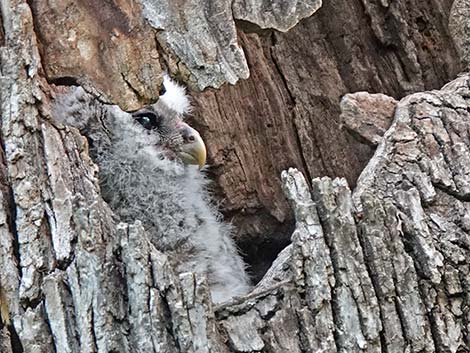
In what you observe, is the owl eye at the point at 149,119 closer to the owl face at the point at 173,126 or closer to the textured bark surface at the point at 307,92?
the owl face at the point at 173,126

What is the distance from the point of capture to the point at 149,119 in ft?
9.84

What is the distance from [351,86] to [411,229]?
0.87 metres

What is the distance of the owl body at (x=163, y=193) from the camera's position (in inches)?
110

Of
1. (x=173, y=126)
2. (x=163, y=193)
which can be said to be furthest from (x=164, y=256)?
(x=173, y=126)

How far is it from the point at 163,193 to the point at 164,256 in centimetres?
90

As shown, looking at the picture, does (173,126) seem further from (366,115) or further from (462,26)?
(462,26)

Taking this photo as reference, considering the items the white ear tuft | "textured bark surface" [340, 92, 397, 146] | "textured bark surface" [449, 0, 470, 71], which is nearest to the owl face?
the white ear tuft

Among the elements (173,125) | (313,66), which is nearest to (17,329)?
(173,125)

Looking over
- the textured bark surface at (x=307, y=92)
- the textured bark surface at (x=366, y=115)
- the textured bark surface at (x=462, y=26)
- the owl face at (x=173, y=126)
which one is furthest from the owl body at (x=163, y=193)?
the textured bark surface at (x=462, y=26)

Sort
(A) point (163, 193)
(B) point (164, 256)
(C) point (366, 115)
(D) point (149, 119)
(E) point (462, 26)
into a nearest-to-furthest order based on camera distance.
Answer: (B) point (164, 256), (C) point (366, 115), (E) point (462, 26), (A) point (163, 193), (D) point (149, 119)

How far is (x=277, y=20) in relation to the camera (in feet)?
7.50

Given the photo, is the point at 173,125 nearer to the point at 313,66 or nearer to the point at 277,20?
the point at 313,66

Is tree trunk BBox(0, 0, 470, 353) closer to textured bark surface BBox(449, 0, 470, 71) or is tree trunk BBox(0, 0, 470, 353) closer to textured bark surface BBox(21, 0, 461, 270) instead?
textured bark surface BBox(449, 0, 470, 71)

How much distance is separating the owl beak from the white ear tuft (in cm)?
10
